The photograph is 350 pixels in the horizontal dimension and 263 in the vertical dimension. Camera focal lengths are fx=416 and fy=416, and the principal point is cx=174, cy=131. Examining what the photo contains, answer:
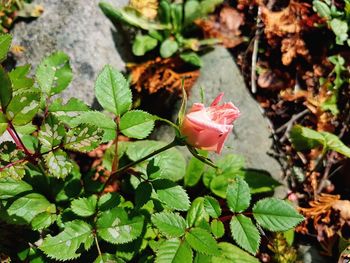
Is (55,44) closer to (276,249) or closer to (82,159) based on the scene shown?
(82,159)

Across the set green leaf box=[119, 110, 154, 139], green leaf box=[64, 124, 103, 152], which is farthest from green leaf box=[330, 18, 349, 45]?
green leaf box=[64, 124, 103, 152]

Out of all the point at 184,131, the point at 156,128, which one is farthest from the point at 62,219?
the point at 156,128

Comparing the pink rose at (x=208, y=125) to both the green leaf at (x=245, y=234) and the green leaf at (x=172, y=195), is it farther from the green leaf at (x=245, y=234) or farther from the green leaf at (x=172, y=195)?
the green leaf at (x=245, y=234)

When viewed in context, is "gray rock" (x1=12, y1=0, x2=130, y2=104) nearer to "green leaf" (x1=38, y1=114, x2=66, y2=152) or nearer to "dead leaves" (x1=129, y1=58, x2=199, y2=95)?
"dead leaves" (x1=129, y1=58, x2=199, y2=95)

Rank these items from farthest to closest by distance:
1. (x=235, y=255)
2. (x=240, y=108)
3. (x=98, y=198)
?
1. (x=240, y=108)
2. (x=235, y=255)
3. (x=98, y=198)

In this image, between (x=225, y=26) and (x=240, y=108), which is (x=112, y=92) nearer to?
(x=240, y=108)

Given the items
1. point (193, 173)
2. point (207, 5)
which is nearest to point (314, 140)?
point (193, 173)
